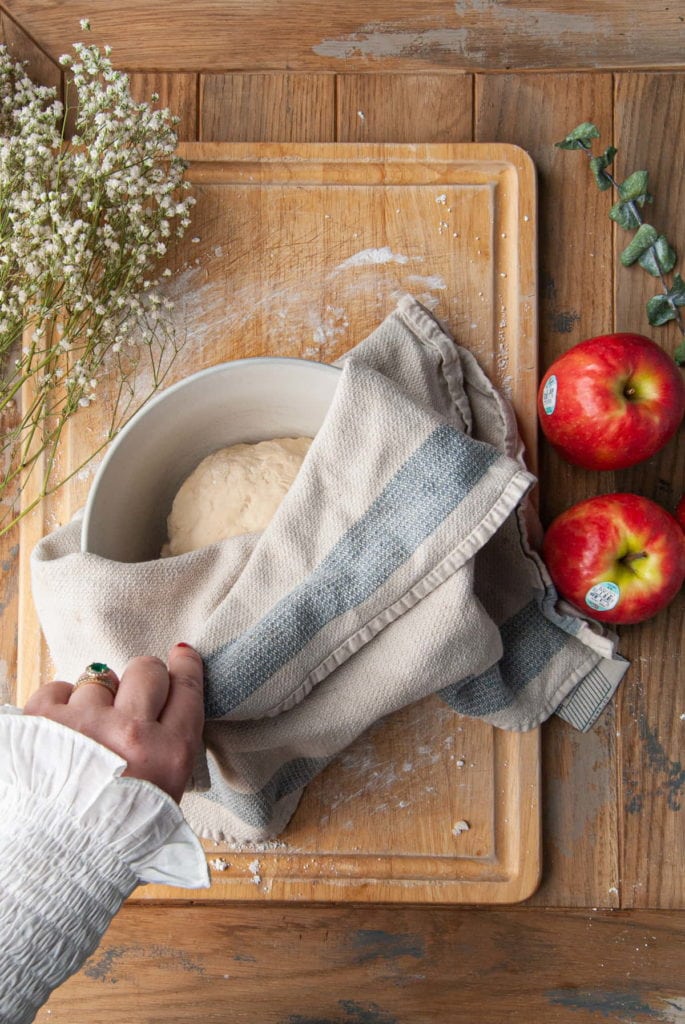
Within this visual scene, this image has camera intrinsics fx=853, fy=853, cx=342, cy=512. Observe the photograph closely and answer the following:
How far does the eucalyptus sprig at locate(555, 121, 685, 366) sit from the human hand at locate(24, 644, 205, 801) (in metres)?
0.58

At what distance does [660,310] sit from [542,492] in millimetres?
216

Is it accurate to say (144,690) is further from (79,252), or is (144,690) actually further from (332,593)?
(79,252)

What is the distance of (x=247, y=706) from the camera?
675 mm

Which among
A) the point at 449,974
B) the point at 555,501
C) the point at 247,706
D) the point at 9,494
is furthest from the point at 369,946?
the point at 9,494

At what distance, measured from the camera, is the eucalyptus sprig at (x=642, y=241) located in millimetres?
842

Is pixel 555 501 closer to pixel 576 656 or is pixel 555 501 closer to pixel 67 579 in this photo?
pixel 576 656

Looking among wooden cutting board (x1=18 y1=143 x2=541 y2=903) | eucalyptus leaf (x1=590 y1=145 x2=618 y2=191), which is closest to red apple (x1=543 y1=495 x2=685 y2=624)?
wooden cutting board (x1=18 y1=143 x2=541 y2=903)

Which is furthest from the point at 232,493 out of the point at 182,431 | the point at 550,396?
the point at 550,396

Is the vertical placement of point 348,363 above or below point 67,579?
above

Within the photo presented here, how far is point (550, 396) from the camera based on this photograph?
2.62 ft

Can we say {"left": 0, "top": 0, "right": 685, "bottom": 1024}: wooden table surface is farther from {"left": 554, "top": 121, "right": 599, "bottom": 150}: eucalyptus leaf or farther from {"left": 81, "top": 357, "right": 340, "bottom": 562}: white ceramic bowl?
{"left": 81, "top": 357, "right": 340, "bottom": 562}: white ceramic bowl

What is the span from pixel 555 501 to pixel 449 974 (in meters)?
0.48

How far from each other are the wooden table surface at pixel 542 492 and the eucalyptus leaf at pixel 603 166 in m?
0.02

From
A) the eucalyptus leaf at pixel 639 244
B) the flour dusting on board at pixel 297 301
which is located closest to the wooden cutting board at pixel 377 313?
the flour dusting on board at pixel 297 301
